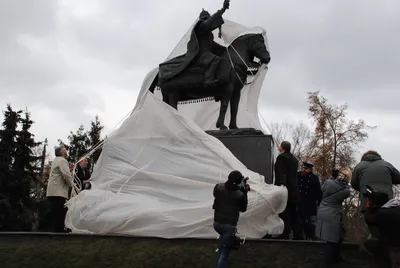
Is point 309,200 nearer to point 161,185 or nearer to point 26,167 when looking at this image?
point 161,185

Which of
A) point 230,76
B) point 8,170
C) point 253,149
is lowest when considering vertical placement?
point 253,149

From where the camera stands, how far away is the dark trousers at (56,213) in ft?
30.1

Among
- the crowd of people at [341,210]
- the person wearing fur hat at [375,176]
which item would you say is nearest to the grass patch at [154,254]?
the crowd of people at [341,210]

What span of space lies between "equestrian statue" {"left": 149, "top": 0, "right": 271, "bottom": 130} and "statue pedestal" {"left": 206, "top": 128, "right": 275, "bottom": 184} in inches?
30.2

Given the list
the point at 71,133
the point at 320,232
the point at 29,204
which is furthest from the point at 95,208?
the point at 71,133

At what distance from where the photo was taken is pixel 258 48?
35.7 ft

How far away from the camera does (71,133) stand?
1629 inches

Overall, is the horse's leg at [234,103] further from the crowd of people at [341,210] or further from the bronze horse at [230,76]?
the crowd of people at [341,210]

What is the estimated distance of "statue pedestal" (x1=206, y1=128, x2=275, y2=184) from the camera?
966cm

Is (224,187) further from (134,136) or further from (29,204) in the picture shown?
(29,204)

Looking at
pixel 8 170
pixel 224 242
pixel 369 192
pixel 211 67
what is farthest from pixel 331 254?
pixel 8 170

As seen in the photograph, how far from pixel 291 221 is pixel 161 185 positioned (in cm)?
237

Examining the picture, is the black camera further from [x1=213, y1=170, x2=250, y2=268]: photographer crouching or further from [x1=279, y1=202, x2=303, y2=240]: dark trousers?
[x1=279, y1=202, x2=303, y2=240]: dark trousers

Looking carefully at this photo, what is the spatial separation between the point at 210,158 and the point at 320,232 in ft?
10.1
